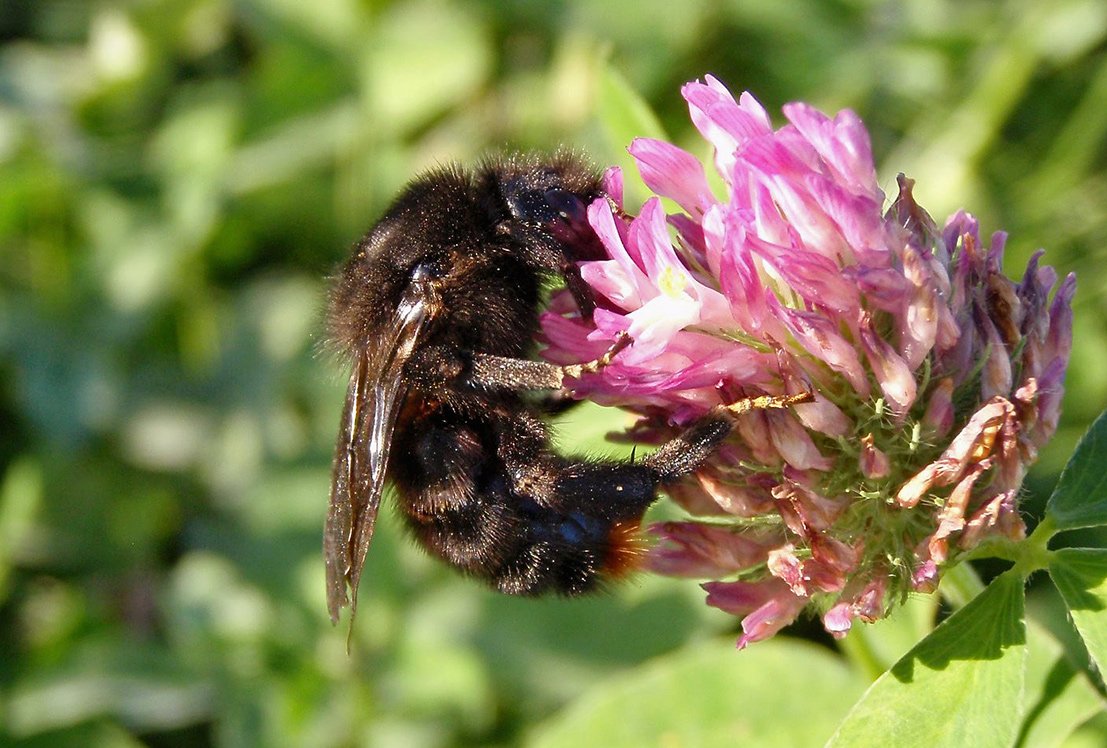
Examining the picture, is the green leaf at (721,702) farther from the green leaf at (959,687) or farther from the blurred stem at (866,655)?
the green leaf at (959,687)

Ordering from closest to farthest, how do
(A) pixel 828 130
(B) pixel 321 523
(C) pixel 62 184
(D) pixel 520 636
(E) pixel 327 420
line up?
(A) pixel 828 130
(D) pixel 520 636
(B) pixel 321 523
(E) pixel 327 420
(C) pixel 62 184

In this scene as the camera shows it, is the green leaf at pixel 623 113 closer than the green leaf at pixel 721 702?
Yes

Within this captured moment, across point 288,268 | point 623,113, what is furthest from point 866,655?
point 288,268

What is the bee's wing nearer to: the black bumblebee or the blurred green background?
the black bumblebee

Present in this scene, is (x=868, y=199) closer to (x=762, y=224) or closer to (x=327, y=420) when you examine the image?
(x=762, y=224)

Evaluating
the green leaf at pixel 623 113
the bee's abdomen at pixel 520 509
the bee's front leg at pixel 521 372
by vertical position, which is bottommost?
the bee's abdomen at pixel 520 509

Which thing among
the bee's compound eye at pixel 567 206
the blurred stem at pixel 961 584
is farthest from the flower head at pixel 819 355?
the blurred stem at pixel 961 584

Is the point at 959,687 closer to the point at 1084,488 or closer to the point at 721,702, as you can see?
the point at 1084,488

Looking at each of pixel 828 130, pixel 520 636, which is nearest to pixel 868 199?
pixel 828 130
